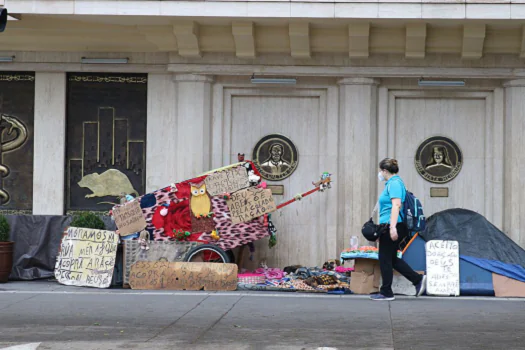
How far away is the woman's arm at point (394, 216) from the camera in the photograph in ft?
39.7

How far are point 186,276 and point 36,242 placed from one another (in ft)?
9.12

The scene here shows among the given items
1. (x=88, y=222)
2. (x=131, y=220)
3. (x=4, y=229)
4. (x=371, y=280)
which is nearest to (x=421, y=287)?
(x=371, y=280)

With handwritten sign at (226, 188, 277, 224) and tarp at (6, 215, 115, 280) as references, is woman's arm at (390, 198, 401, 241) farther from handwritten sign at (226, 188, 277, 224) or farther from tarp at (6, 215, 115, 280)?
tarp at (6, 215, 115, 280)

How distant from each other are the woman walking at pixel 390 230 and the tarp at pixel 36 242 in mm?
4519

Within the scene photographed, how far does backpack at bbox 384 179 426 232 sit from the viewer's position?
12598 millimetres

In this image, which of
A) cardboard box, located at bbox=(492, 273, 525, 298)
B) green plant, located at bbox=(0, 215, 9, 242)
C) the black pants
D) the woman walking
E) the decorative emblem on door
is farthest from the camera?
the decorative emblem on door

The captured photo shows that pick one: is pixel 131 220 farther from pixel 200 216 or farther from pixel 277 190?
pixel 277 190

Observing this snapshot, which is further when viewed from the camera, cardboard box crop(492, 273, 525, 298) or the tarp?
the tarp

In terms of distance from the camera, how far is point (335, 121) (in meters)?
15.6

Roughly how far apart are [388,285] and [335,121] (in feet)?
12.8

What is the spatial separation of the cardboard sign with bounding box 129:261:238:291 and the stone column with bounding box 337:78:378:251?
2.55m

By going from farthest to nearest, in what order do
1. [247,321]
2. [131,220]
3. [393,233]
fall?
[131,220] → [393,233] → [247,321]

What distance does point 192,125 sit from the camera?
15.4 metres

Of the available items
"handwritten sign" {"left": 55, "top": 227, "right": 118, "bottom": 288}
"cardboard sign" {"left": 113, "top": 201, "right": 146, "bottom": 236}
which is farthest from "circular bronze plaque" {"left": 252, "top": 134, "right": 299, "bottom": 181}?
"handwritten sign" {"left": 55, "top": 227, "right": 118, "bottom": 288}
